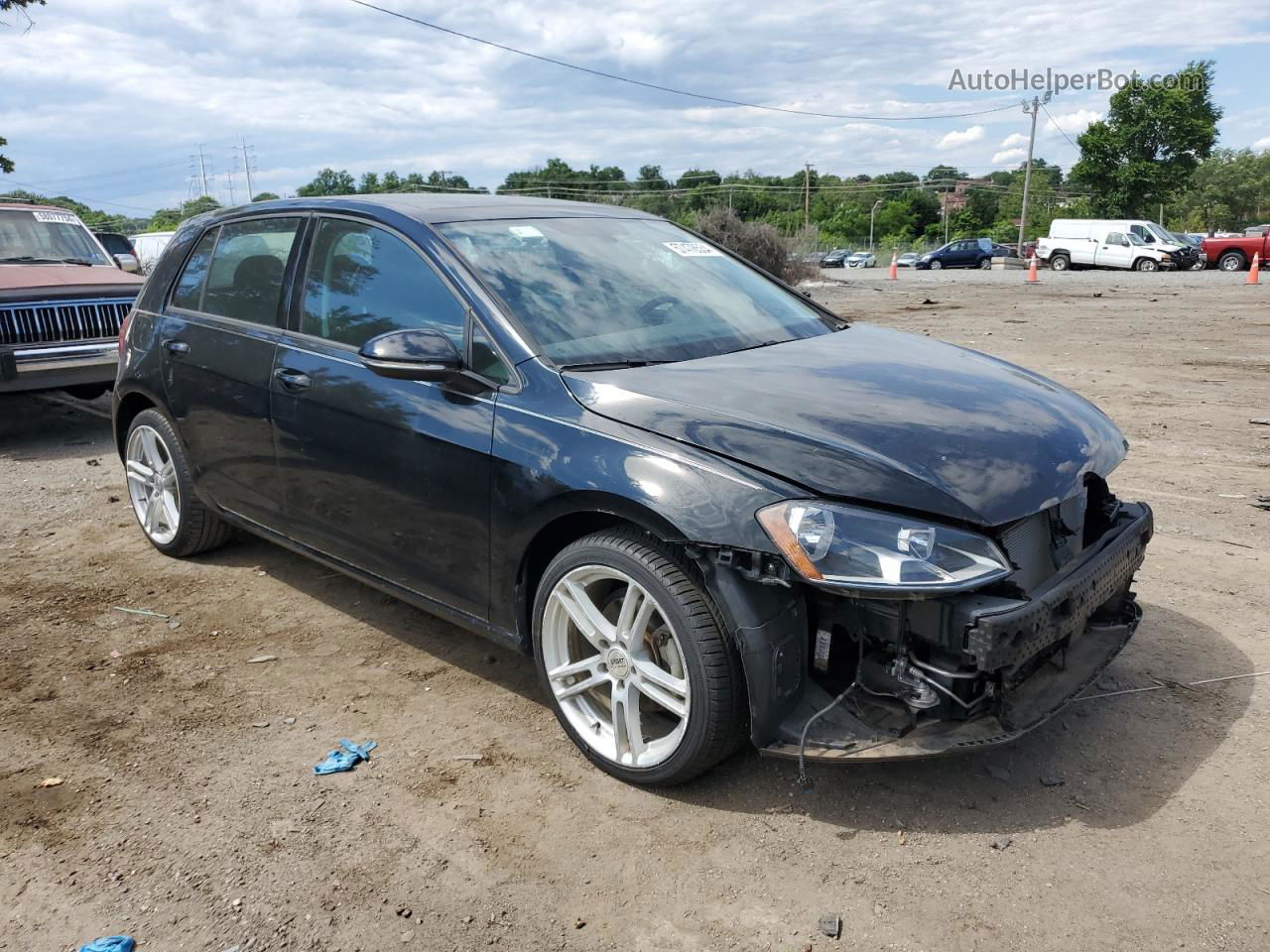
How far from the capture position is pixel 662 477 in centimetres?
283

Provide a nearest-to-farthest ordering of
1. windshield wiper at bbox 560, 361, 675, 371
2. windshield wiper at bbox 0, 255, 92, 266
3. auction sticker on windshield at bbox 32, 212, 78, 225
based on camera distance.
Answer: windshield wiper at bbox 560, 361, 675, 371, windshield wiper at bbox 0, 255, 92, 266, auction sticker on windshield at bbox 32, 212, 78, 225

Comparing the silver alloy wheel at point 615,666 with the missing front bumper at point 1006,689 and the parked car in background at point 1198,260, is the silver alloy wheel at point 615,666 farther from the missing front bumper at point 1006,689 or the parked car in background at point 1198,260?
the parked car in background at point 1198,260

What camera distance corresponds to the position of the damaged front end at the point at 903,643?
2596mm

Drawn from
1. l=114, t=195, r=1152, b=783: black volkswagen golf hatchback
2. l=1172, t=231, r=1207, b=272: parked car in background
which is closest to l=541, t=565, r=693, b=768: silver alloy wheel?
l=114, t=195, r=1152, b=783: black volkswagen golf hatchback

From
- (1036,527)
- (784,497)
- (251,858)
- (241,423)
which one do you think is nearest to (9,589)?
(241,423)

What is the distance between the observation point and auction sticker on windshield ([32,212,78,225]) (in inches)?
391

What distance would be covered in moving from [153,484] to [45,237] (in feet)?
20.1

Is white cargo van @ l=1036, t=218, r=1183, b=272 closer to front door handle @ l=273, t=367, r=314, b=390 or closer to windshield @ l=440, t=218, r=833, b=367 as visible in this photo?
windshield @ l=440, t=218, r=833, b=367

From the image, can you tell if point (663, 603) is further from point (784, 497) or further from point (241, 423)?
point (241, 423)

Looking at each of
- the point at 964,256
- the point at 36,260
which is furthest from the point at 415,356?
the point at 964,256

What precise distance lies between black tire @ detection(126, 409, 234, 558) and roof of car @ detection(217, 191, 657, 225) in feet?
4.11

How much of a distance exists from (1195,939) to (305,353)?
348cm

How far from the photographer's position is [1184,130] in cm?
5888

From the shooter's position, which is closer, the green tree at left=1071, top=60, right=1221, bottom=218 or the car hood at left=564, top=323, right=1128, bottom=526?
the car hood at left=564, top=323, right=1128, bottom=526
